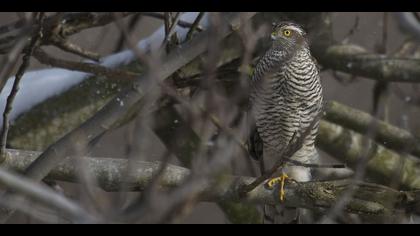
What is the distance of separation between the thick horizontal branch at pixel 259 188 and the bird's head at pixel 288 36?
1.01m

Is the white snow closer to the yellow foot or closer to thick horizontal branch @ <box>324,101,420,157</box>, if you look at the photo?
thick horizontal branch @ <box>324,101,420,157</box>

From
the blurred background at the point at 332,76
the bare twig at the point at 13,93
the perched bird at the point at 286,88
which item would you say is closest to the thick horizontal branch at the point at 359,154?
the blurred background at the point at 332,76

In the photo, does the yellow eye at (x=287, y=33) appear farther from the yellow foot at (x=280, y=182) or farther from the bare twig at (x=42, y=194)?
the bare twig at (x=42, y=194)

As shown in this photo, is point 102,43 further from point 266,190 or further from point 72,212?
point 72,212

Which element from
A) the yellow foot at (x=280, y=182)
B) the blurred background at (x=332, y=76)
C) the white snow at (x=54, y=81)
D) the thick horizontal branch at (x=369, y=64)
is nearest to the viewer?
the yellow foot at (x=280, y=182)

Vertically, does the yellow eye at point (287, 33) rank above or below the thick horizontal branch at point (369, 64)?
above

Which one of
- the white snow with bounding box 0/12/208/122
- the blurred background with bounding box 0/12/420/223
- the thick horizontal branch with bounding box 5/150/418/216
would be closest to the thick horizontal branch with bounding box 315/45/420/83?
the blurred background with bounding box 0/12/420/223

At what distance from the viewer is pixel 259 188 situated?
3740mm

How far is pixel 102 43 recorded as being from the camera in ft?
21.3

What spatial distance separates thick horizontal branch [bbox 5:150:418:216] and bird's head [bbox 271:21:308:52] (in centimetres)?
101

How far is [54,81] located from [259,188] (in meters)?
2.16

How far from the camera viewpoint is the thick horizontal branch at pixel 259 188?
3486mm

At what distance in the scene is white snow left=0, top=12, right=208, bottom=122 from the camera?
512 centimetres

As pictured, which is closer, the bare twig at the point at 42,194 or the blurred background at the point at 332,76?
the bare twig at the point at 42,194
